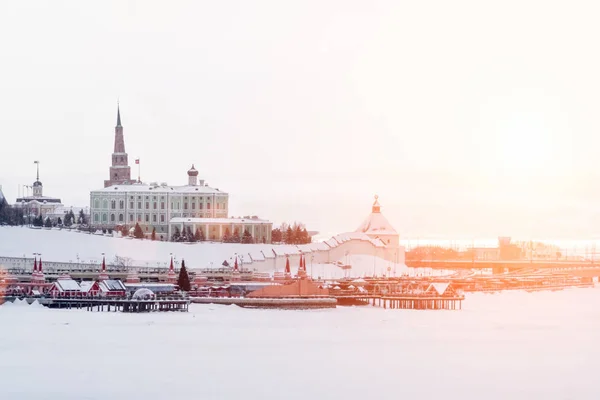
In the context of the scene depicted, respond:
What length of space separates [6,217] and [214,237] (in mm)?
17452

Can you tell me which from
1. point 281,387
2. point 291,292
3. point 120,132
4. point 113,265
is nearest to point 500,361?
point 281,387

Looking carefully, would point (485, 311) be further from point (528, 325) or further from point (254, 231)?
point (254, 231)

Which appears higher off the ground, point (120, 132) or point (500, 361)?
point (120, 132)

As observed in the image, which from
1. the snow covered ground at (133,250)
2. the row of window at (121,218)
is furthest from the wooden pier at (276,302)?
the row of window at (121,218)

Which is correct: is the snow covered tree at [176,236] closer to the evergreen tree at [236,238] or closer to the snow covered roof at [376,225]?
the evergreen tree at [236,238]

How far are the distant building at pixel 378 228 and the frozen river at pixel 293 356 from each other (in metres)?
46.9

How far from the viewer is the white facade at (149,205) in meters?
→ 109

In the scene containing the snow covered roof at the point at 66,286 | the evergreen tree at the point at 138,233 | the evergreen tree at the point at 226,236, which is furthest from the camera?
the evergreen tree at the point at 226,236

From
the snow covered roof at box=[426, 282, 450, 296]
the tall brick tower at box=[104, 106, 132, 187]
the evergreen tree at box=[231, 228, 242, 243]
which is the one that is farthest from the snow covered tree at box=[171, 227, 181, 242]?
the snow covered roof at box=[426, 282, 450, 296]

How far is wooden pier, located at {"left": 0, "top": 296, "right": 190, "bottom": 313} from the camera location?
195 feet

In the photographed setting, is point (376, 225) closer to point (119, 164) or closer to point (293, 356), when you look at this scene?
point (119, 164)

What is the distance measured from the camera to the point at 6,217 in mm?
105875

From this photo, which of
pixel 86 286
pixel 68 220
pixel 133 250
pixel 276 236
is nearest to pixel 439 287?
pixel 86 286

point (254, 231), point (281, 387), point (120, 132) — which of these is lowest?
point (281, 387)
